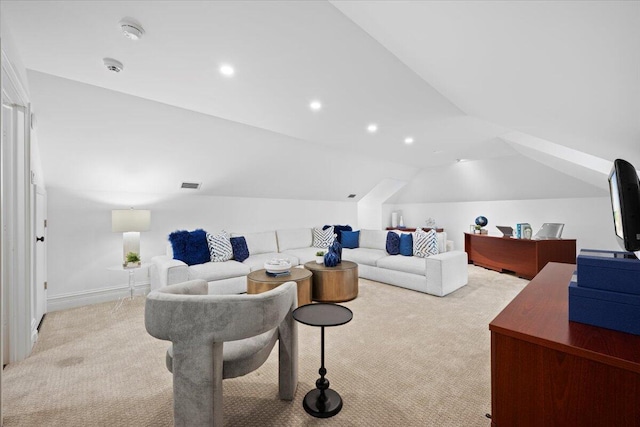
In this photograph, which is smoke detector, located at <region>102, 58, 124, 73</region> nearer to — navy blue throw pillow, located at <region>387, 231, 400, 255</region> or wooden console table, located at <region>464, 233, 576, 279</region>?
navy blue throw pillow, located at <region>387, 231, 400, 255</region>

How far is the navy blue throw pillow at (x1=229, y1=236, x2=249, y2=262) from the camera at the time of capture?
4.36 meters

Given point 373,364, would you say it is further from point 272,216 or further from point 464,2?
point 272,216

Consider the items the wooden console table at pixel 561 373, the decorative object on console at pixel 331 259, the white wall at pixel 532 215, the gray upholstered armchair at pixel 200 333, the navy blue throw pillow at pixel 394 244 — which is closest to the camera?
the wooden console table at pixel 561 373

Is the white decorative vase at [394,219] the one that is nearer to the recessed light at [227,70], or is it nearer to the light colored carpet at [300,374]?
the light colored carpet at [300,374]

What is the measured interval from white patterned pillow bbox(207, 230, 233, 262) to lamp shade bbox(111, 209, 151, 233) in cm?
86

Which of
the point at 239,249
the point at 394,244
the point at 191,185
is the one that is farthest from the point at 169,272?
the point at 394,244

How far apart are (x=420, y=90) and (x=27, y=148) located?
346 cm

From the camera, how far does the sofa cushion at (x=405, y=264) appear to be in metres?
4.06

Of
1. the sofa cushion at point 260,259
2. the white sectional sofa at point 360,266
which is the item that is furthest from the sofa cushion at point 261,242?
the sofa cushion at point 260,259

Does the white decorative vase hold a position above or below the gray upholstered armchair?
above

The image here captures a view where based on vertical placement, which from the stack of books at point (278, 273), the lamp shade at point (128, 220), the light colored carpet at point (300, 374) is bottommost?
the light colored carpet at point (300, 374)

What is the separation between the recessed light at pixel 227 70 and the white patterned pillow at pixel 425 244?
341 cm

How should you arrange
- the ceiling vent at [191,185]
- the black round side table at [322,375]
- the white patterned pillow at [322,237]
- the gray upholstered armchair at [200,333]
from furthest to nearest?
the white patterned pillow at [322,237]
the ceiling vent at [191,185]
the black round side table at [322,375]
the gray upholstered armchair at [200,333]

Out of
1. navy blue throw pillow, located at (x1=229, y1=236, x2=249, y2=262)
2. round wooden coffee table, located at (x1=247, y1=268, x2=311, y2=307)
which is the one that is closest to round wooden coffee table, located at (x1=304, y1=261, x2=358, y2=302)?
round wooden coffee table, located at (x1=247, y1=268, x2=311, y2=307)
